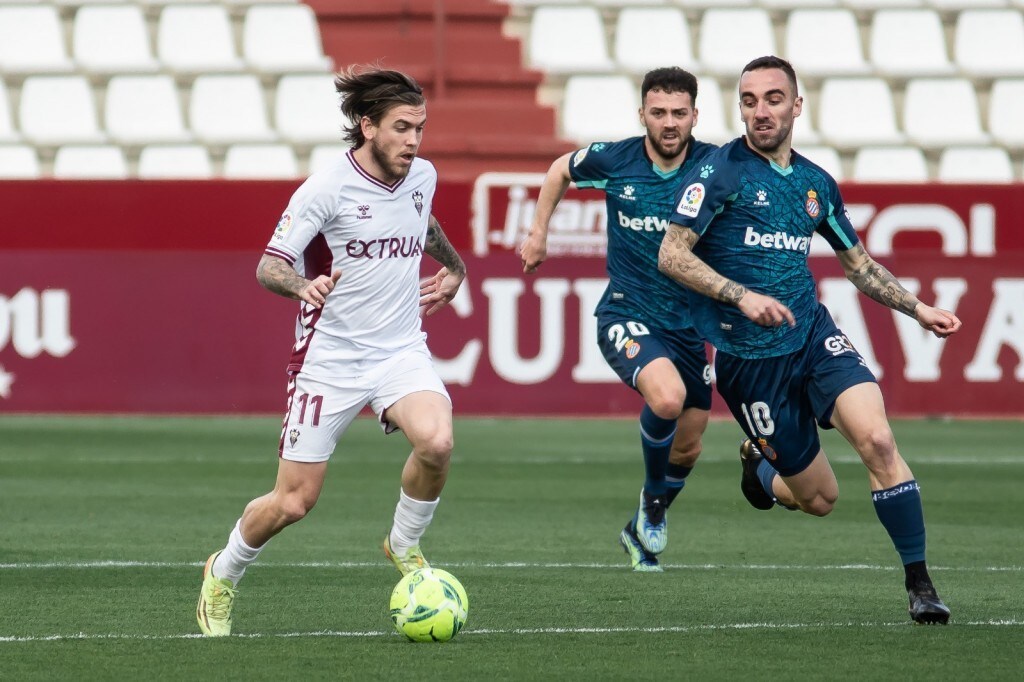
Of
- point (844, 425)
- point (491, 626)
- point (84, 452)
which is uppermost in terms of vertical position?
point (844, 425)

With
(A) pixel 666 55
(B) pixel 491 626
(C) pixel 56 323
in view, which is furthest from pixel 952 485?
(A) pixel 666 55

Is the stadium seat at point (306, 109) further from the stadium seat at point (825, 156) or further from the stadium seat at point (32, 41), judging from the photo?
→ the stadium seat at point (825, 156)

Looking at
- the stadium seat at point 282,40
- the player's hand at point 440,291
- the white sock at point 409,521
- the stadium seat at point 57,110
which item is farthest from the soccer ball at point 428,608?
the stadium seat at point 282,40

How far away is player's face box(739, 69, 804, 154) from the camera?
7.00 m

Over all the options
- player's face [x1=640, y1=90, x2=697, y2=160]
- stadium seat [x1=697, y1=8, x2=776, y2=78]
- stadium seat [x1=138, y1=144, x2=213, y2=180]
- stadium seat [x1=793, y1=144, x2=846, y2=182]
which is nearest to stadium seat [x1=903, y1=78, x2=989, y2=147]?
stadium seat [x1=793, y1=144, x2=846, y2=182]

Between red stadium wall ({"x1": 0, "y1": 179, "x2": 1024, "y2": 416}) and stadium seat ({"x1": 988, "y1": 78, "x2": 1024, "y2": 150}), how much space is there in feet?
13.8

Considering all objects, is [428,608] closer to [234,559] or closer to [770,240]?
[234,559]

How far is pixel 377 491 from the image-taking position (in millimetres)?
11695

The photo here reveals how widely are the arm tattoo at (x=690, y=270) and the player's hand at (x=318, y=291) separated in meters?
1.46

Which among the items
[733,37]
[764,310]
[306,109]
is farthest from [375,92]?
[733,37]

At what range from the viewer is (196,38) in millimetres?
20250

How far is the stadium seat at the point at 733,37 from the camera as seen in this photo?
20906mm

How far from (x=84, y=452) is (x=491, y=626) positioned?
7.72 metres

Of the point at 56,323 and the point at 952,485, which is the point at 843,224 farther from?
the point at 56,323
